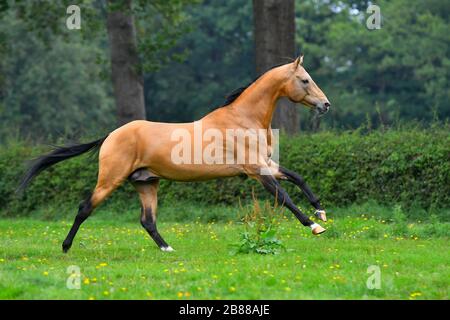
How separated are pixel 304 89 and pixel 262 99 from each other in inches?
23.5

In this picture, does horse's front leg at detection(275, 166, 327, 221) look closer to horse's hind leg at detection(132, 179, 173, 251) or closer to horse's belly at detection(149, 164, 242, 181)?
horse's belly at detection(149, 164, 242, 181)

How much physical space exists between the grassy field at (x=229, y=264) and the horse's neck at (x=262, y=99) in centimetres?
182

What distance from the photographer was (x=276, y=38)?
64.7 ft

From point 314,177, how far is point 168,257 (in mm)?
6469

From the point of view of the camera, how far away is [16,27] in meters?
44.3

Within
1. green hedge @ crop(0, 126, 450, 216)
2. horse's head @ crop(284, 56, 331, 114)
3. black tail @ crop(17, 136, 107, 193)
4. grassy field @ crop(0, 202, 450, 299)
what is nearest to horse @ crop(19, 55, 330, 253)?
horse's head @ crop(284, 56, 331, 114)

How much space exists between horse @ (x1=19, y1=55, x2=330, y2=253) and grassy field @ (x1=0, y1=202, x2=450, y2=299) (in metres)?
0.75

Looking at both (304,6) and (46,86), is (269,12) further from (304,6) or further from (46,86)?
(304,6)

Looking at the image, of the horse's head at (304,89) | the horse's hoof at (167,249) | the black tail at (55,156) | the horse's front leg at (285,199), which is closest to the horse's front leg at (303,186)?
the horse's front leg at (285,199)

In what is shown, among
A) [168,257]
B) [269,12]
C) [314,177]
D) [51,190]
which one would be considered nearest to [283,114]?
[269,12]

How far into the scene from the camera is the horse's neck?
11.9m

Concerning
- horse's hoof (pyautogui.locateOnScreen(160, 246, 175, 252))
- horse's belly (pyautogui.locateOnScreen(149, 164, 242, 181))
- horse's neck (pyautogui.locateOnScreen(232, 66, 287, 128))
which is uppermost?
horse's neck (pyautogui.locateOnScreen(232, 66, 287, 128))

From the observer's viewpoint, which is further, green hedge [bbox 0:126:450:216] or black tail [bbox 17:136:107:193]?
green hedge [bbox 0:126:450:216]

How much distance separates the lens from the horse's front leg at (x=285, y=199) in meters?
11.1
